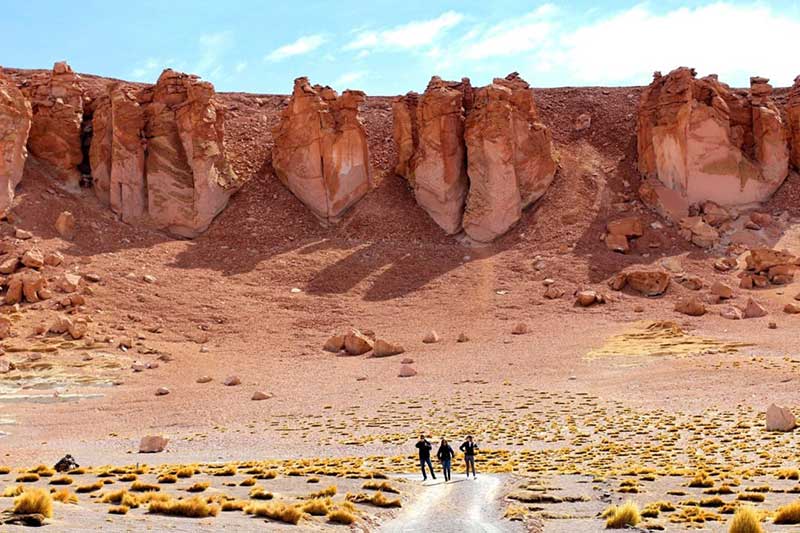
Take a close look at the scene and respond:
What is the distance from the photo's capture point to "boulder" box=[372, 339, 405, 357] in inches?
1937

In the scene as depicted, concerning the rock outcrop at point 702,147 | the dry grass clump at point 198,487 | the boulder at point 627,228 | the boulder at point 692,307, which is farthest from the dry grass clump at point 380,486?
the rock outcrop at point 702,147

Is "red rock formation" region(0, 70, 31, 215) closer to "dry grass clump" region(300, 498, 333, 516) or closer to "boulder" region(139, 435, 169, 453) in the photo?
"boulder" region(139, 435, 169, 453)

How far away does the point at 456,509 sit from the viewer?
1950 centimetres

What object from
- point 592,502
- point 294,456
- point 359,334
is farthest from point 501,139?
point 592,502

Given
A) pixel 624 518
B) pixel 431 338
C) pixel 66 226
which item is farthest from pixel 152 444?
pixel 66 226

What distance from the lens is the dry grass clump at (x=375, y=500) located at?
64.2 ft

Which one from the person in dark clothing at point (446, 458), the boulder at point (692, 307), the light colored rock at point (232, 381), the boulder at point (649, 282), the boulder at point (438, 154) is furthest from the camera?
the boulder at point (438, 154)

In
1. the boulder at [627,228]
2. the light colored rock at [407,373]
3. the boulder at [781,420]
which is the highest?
the boulder at [627,228]

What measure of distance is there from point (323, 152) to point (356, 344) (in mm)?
20897

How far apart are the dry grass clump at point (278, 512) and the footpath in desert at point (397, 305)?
57 millimetres

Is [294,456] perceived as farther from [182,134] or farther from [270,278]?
[182,134]

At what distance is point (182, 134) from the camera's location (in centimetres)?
6519

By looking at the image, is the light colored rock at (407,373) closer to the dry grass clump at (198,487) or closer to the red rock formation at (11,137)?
the dry grass clump at (198,487)

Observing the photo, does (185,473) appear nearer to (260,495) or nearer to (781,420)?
(260,495)
